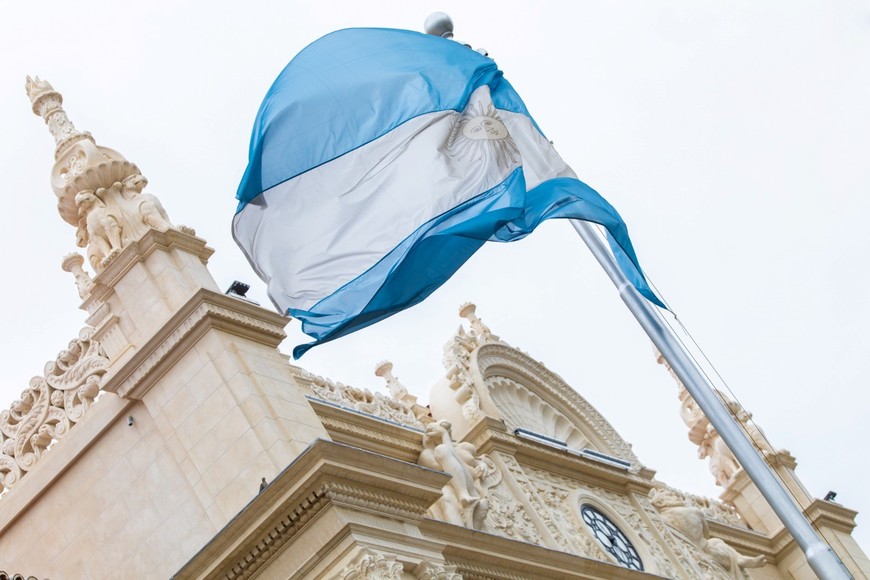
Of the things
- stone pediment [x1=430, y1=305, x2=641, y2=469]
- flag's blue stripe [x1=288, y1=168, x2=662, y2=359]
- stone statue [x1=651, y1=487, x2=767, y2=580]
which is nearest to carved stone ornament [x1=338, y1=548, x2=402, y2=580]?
flag's blue stripe [x1=288, y1=168, x2=662, y2=359]

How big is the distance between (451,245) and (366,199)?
1.48m

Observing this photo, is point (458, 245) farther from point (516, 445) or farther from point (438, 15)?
point (516, 445)

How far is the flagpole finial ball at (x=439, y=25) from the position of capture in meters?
15.6

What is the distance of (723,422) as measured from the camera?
472 inches

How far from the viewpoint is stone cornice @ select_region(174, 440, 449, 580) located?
1495 cm

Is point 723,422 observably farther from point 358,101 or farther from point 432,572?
point 358,101

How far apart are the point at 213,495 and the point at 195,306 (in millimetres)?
2400

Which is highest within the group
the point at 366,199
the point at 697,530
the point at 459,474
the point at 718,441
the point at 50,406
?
the point at 50,406

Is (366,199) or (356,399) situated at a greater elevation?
(356,399)

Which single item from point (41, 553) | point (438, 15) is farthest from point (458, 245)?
point (41, 553)

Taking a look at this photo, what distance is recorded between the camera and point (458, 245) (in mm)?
14102

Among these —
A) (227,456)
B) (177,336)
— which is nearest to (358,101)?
(177,336)

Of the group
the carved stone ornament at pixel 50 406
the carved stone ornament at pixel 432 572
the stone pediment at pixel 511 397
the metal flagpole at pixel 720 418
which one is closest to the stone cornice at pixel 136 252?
the carved stone ornament at pixel 50 406

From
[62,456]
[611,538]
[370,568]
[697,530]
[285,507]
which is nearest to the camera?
[370,568]
